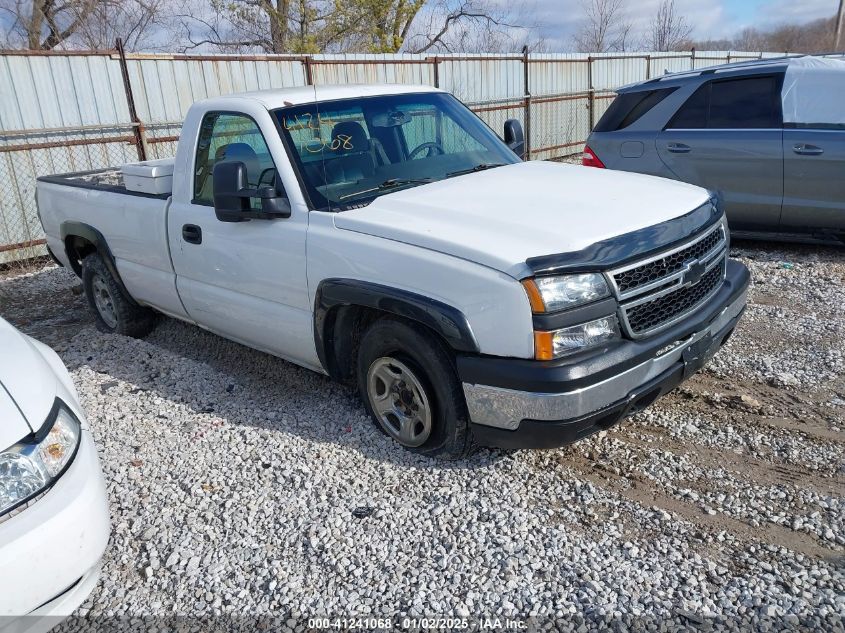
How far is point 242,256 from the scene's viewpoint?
425cm

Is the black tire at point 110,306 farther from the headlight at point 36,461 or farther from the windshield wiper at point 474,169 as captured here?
the headlight at point 36,461

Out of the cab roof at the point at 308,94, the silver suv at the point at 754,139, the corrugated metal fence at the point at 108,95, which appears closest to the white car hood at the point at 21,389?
the cab roof at the point at 308,94

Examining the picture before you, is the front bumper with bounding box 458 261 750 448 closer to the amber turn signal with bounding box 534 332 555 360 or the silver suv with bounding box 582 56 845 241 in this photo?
the amber turn signal with bounding box 534 332 555 360

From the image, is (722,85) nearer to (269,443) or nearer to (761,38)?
(269,443)

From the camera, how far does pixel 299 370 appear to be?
510 cm

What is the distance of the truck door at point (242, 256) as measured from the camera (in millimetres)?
3994

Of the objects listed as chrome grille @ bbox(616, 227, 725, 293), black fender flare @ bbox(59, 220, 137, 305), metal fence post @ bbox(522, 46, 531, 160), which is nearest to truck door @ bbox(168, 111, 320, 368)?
black fender flare @ bbox(59, 220, 137, 305)

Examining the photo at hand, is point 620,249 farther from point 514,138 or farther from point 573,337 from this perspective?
point 514,138

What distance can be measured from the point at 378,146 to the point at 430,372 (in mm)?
1580

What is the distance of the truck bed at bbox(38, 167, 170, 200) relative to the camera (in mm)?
5240

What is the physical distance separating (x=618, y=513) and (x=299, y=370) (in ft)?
8.63

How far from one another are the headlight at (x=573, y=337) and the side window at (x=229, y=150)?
1950 millimetres

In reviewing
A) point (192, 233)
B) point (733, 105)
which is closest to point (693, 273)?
point (192, 233)

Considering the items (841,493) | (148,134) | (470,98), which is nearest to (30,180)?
(148,134)
